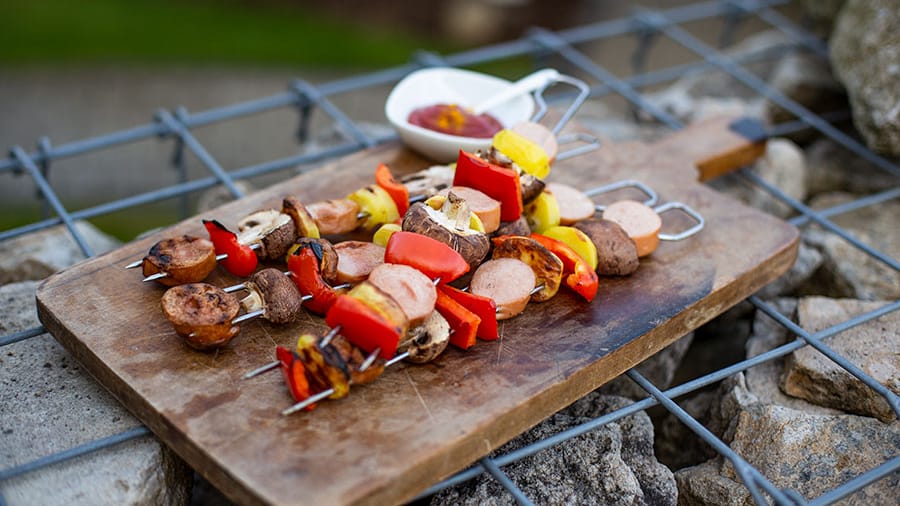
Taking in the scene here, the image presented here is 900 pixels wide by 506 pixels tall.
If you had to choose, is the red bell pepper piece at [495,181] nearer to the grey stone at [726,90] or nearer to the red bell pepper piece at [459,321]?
the red bell pepper piece at [459,321]

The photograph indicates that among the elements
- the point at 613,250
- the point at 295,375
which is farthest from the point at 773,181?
the point at 295,375

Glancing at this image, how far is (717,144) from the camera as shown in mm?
3430

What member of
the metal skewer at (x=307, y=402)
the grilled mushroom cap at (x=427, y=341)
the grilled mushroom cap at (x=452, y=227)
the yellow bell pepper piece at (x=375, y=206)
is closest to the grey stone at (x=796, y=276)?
the grilled mushroom cap at (x=452, y=227)

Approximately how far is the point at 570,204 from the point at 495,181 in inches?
13.5

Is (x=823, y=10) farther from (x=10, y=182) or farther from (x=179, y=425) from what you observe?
(x=10, y=182)

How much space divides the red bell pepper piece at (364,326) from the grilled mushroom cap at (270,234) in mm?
434

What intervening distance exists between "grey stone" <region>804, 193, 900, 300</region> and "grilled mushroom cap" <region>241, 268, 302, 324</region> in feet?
6.60

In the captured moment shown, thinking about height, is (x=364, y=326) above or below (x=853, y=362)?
above

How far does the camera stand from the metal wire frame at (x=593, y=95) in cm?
220

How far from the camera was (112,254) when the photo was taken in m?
2.60

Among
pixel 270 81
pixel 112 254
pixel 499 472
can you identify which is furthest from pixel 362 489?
pixel 270 81

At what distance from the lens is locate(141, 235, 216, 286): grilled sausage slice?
2.41 m

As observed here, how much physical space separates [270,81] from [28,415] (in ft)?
18.0

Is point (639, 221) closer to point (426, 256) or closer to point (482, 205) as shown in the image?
point (482, 205)
